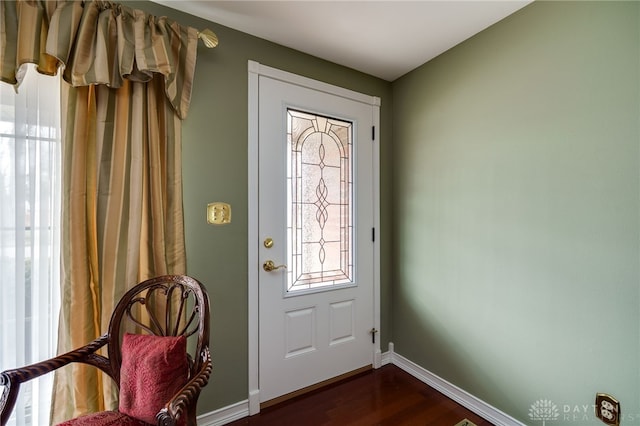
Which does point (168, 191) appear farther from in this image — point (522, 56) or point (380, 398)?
point (522, 56)

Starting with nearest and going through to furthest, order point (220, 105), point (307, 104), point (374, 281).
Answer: point (220, 105), point (307, 104), point (374, 281)

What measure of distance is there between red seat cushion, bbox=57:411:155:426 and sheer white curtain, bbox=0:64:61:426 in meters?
0.47

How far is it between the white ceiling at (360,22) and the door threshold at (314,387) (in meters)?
2.33

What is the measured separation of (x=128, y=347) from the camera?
1.21 m

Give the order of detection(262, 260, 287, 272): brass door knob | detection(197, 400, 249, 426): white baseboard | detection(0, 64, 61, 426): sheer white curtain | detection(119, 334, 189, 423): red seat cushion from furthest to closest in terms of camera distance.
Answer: detection(262, 260, 287, 272): brass door knob, detection(197, 400, 249, 426): white baseboard, detection(0, 64, 61, 426): sheer white curtain, detection(119, 334, 189, 423): red seat cushion

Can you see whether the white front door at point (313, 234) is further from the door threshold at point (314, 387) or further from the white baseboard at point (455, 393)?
the white baseboard at point (455, 393)

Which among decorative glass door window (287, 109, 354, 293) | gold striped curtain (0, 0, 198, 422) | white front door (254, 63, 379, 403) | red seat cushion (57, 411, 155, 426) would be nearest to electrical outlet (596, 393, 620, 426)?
white front door (254, 63, 379, 403)

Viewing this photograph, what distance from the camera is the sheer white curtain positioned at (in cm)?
125

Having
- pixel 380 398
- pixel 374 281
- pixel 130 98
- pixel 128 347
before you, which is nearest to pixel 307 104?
pixel 130 98

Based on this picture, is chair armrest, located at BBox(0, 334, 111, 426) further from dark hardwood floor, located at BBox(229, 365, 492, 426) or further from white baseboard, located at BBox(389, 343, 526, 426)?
white baseboard, located at BBox(389, 343, 526, 426)

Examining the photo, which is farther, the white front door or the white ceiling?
the white front door

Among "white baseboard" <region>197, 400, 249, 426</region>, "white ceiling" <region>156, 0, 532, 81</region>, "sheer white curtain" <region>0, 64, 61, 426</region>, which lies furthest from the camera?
"white baseboard" <region>197, 400, 249, 426</region>

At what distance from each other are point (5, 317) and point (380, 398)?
2.09m

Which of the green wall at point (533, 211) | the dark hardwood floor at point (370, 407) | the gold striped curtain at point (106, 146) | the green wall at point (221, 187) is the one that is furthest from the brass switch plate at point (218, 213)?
the green wall at point (533, 211)
